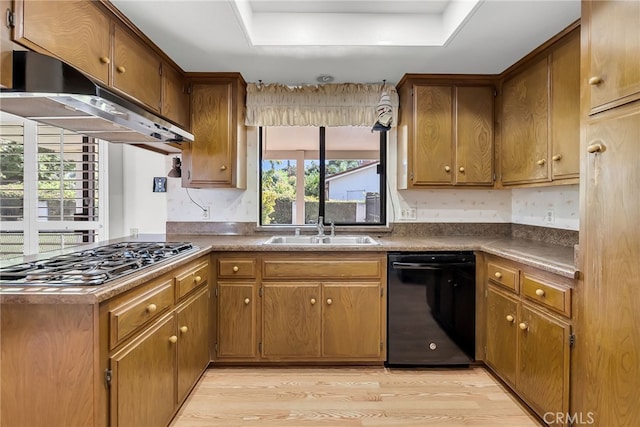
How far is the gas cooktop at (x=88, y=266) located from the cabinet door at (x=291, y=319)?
2.40ft

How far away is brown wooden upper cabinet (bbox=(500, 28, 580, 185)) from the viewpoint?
201cm

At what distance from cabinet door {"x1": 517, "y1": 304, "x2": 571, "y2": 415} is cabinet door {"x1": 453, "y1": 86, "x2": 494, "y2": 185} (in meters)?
1.23

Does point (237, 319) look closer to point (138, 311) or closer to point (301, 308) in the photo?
point (301, 308)

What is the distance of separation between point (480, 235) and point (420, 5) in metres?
1.95

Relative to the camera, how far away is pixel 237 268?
2439 millimetres

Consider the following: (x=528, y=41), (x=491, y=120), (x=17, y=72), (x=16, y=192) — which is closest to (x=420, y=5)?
(x=528, y=41)

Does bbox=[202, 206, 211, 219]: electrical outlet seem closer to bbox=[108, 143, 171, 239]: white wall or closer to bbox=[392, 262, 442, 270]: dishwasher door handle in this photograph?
bbox=[108, 143, 171, 239]: white wall

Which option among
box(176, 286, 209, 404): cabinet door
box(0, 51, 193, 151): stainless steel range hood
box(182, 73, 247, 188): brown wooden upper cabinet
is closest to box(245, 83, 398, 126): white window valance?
box(182, 73, 247, 188): brown wooden upper cabinet

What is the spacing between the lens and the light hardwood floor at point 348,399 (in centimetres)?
191

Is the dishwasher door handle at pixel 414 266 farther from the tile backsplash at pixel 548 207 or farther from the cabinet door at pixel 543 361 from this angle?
the tile backsplash at pixel 548 207

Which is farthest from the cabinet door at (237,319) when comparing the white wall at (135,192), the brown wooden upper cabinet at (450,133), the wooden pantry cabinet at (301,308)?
the brown wooden upper cabinet at (450,133)

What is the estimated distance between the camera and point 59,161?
9.66 feet

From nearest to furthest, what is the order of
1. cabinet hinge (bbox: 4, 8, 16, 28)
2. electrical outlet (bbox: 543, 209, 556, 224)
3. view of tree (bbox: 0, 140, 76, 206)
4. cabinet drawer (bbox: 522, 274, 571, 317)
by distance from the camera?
cabinet hinge (bbox: 4, 8, 16, 28)
cabinet drawer (bbox: 522, 274, 571, 317)
electrical outlet (bbox: 543, 209, 556, 224)
view of tree (bbox: 0, 140, 76, 206)

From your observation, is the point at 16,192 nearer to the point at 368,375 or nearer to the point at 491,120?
the point at 368,375
